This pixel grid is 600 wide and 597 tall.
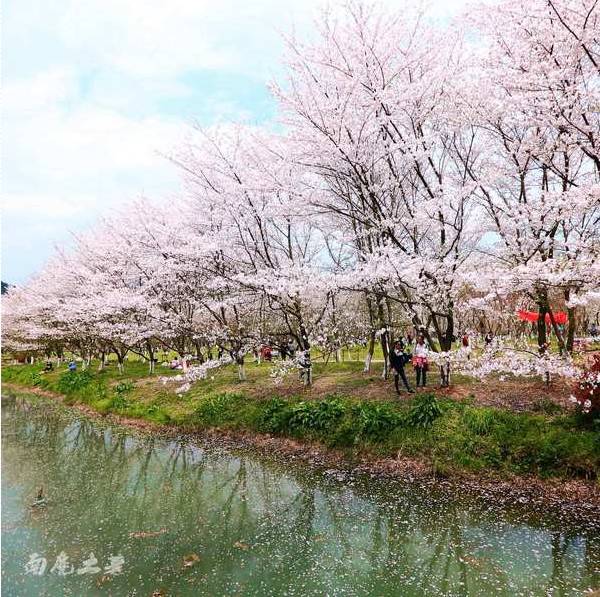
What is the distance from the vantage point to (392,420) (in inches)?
435

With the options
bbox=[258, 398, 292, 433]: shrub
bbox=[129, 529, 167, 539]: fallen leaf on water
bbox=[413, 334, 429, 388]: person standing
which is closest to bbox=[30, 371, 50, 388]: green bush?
bbox=[258, 398, 292, 433]: shrub

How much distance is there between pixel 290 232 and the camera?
15477mm

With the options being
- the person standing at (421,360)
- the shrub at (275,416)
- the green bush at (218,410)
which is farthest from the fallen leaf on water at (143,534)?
the person standing at (421,360)

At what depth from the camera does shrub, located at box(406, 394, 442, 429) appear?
34.9ft

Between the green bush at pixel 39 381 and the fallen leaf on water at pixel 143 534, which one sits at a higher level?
the green bush at pixel 39 381

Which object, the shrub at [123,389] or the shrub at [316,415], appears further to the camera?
the shrub at [123,389]

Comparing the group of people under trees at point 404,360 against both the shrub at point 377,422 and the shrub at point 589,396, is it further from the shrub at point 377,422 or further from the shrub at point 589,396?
the shrub at point 589,396

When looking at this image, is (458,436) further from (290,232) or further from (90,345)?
(90,345)

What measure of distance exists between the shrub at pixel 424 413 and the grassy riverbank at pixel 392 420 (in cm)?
2

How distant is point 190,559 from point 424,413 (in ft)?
19.6

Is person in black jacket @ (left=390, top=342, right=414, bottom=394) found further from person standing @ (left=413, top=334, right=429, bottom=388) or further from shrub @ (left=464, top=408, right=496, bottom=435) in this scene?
shrub @ (left=464, top=408, right=496, bottom=435)

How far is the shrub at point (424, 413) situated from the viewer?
1065cm

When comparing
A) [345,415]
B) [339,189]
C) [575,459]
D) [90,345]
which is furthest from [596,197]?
[90,345]

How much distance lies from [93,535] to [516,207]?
33.4ft
